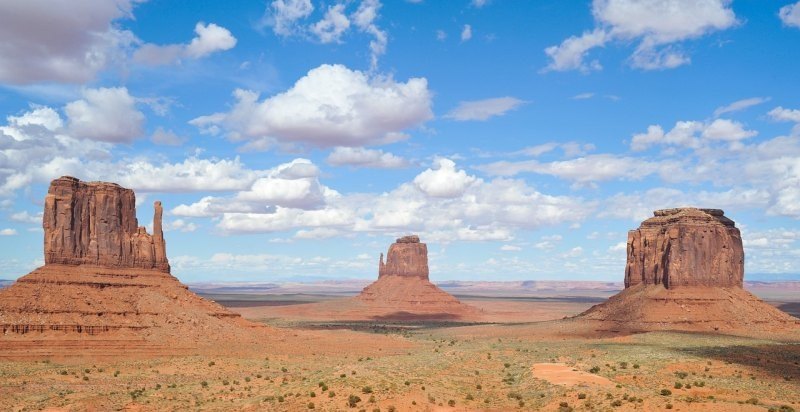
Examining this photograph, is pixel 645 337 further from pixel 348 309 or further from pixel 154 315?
pixel 348 309

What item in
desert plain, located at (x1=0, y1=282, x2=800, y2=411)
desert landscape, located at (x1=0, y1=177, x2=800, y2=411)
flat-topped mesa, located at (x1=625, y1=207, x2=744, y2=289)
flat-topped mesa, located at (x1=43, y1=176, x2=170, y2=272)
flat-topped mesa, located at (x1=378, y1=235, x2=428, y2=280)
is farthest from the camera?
flat-topped mesa, located at (x1=378, y1=235, x2=428, y2=280)

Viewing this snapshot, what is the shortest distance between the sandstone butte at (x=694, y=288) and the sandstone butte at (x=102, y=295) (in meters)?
56.8

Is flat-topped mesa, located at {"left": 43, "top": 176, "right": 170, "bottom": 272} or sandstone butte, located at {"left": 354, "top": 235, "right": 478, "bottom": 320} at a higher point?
flat-topped mesa, located at {"left": 43, "top": 176, "right": 170, "bottom": 272}

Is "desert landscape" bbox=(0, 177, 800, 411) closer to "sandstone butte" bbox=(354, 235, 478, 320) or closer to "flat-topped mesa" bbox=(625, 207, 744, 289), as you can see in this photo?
"flat-topped mesa" bbox=(625, 207, 744, 289)

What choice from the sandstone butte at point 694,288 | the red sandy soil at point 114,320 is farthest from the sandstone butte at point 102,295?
the sandstone butte at point 694,288

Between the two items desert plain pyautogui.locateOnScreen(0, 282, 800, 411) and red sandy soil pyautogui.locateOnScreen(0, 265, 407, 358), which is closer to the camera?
desert plain pyautogui.locateOnScreen(0, 282, 800, 411)

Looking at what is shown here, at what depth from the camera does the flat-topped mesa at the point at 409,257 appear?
183m

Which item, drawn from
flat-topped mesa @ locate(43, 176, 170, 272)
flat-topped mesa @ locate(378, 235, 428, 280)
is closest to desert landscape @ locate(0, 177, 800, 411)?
flat-topped mesa @ locate(43, 176, 170, 272)

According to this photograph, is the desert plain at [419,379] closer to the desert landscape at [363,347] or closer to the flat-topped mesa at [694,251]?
the desert landscape at [363,347]

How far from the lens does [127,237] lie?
262 ft

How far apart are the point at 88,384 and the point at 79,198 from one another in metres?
26.7

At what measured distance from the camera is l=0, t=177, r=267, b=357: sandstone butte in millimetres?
67812

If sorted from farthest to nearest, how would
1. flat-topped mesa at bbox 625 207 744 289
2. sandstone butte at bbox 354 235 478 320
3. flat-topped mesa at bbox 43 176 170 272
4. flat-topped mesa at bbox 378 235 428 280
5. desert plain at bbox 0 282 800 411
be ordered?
flat-topped mesa at bbox 378 235 428 280 → sandstone butte at bbox 354 235 478 320 → flat-topped mesa at bbox 625 207 744 289 → flat-topped mesa at bbox 43 176 170 272 → desert plain at bbox 0 282 800 411

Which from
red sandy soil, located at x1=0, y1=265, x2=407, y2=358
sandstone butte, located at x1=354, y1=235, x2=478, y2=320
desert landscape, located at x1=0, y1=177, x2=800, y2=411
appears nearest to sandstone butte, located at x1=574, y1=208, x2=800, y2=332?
desert landscape, located at x1=0, y1=177, x2=800, y2=411
